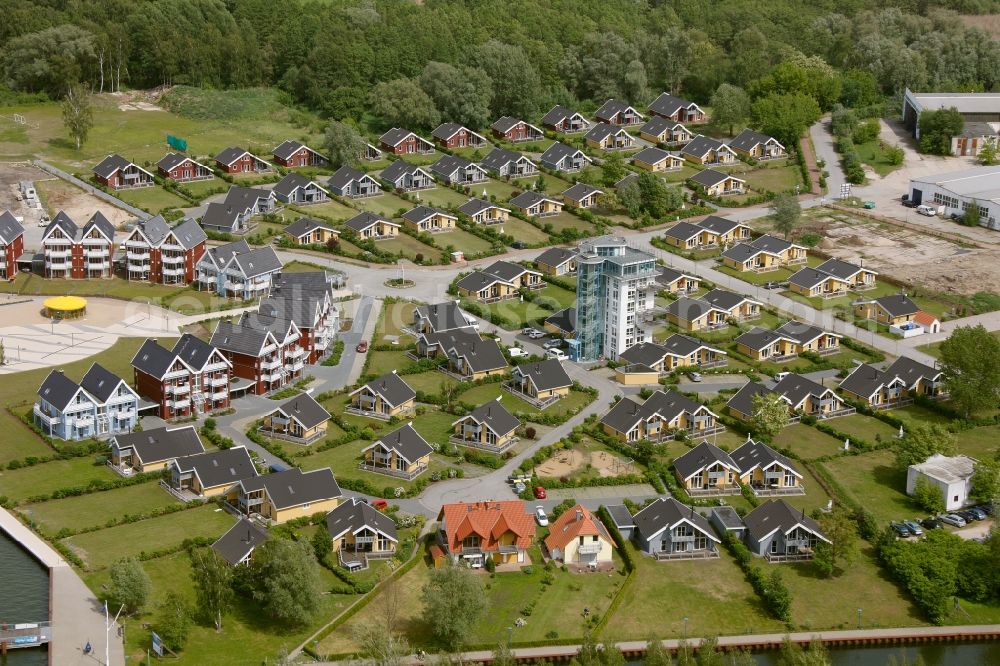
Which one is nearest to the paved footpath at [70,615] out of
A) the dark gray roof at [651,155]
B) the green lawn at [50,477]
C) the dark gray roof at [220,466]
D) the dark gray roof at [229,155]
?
the green lawn at [50,477]

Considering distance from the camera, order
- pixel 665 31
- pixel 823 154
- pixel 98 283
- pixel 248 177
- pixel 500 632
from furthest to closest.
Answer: pixel 665 31 < pixel 823 154 < pixel 248 177 < pixel 98 283 < pixel 500 632

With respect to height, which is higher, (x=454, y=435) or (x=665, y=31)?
(x=665, y=31)

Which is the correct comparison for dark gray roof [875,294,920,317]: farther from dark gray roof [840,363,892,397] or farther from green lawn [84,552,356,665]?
green lawn [84,552,356,665]

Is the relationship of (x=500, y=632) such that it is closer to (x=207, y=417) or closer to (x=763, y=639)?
(x=763, y=639)

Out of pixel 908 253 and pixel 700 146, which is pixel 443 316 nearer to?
pixel 908 253

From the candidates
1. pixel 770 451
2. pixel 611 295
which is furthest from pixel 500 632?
pixel 611 295

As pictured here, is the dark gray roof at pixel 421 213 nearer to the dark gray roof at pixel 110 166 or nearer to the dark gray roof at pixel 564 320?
the dark gray roof at pixel 564 320

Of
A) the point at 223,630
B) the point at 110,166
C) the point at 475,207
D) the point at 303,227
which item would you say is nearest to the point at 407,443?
the point at 223,630
